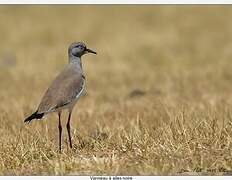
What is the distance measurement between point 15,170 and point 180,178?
Answer: 5.62 feet

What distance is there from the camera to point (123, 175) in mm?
6738

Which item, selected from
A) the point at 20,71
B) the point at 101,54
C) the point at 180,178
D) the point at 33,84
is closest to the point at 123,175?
the point at 180,178

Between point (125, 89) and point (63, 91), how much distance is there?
5.95 m

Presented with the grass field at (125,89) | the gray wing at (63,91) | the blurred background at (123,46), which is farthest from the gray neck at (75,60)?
the blurred background at (123,46)

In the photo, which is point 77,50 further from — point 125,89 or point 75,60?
point 125,89

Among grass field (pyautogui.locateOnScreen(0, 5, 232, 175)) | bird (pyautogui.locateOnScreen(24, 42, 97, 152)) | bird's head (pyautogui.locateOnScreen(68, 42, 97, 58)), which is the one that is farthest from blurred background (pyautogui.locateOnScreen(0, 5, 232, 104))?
bird (pyautogui.locateOnScreen(24, 42, 97, 152))

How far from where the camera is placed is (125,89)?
13.8 metres

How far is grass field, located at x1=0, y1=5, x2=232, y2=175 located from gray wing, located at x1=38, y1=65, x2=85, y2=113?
17.3 inches

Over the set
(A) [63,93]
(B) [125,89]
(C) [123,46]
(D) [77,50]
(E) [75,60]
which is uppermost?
(C) [123,46]

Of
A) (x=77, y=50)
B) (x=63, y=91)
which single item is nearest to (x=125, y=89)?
(x=77, y=50)

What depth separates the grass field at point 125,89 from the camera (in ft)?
23.3

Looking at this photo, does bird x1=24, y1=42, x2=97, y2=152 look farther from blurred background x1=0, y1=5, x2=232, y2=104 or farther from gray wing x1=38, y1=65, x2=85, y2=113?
blurred background x1=0, y1=5, x2=232, y2=104

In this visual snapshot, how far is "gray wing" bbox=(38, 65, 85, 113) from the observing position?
776cm

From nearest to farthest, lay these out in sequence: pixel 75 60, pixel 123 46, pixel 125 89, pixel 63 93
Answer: pixel 63 93, pixel 75 60, pixel 125 89, pixel 123 46
